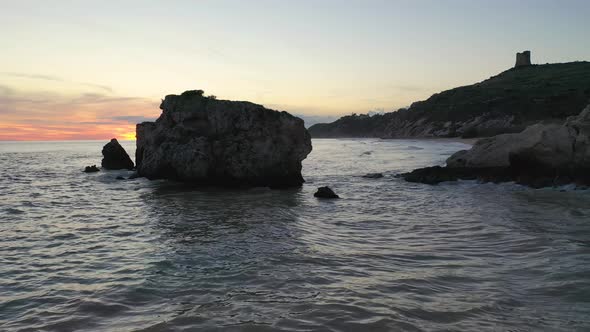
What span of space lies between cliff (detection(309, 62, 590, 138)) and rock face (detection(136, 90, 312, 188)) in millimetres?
59097

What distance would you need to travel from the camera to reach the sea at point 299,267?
5.96 m

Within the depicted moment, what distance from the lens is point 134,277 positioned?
26.2ft

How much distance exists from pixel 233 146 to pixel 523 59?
180332 millimetres

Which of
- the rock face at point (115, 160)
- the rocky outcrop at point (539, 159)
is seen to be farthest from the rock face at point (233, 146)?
the rock face at point (115, 160)

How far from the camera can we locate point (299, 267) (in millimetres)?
8602

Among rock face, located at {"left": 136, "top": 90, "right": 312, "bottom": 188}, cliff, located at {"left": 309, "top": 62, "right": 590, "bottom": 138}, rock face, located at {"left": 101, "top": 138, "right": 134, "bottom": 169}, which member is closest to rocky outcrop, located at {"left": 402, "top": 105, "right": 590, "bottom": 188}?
rock face, located at {"left": 136, "top": 90, "right": 312, "bottom": 188}

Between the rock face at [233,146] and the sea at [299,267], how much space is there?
7.85m

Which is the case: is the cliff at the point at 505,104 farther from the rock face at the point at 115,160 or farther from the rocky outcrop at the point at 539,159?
the rock face at the point at 115,160

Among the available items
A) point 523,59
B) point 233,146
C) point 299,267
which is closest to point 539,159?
point 233,146

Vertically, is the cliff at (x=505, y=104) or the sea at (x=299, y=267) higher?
the cliff at (x=505, y=104)

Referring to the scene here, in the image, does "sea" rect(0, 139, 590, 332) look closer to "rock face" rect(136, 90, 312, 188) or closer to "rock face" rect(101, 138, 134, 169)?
"rock face" rect(136, 90, 312, 188)

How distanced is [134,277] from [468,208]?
12.9 m

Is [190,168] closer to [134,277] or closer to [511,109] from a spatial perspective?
[134,277]

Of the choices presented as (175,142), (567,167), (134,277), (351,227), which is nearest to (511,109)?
(567,167)
